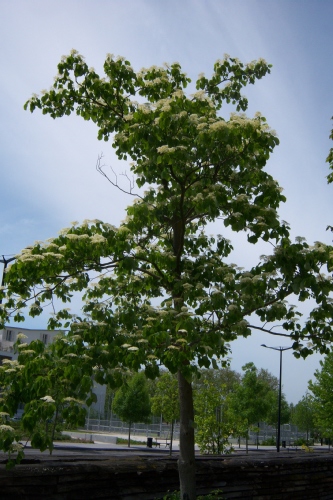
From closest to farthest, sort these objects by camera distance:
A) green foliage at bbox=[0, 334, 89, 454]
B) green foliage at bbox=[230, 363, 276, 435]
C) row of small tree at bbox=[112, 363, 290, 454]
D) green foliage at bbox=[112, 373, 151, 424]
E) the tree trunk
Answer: green foliage at bbox=[0, 334, 89, 454]
the tree trunk
row of small tree at bbox=[112, 363, 290, 454]
green foliage at bbox=[230, 363, 276, 435]
green foliage at bbox=[112, 373, 151, 424]

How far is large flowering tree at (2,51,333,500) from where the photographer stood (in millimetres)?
7672

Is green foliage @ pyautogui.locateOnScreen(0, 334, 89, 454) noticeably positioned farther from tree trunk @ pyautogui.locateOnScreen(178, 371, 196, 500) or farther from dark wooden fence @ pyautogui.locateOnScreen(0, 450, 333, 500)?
tree trunk @ pyautogui.locateOnScreen(178, 371, 196, 500)

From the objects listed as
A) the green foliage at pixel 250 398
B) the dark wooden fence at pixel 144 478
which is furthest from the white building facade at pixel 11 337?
the dark wooden fence at pixel 144 478

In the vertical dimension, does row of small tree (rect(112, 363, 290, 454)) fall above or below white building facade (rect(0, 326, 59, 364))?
below

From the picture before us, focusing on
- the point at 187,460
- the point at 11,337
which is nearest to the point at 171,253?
the point at 187,460

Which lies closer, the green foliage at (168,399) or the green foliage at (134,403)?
the green foliage at (168,399)

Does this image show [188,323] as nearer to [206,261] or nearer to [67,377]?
[67,377]

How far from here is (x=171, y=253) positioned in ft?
31.6

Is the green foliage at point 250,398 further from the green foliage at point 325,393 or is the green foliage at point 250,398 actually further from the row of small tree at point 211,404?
the green foliage at point 325,393

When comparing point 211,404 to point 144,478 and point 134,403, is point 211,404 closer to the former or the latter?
point 144,478

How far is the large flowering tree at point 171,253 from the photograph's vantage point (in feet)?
25.2

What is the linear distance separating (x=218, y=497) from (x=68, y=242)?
20.5 ft

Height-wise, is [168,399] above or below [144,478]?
above

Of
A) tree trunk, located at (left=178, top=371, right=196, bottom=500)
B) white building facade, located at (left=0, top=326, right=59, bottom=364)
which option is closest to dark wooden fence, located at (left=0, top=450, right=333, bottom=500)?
tree trunk, located at (left=178, top=371, right=196, bottom=500)
